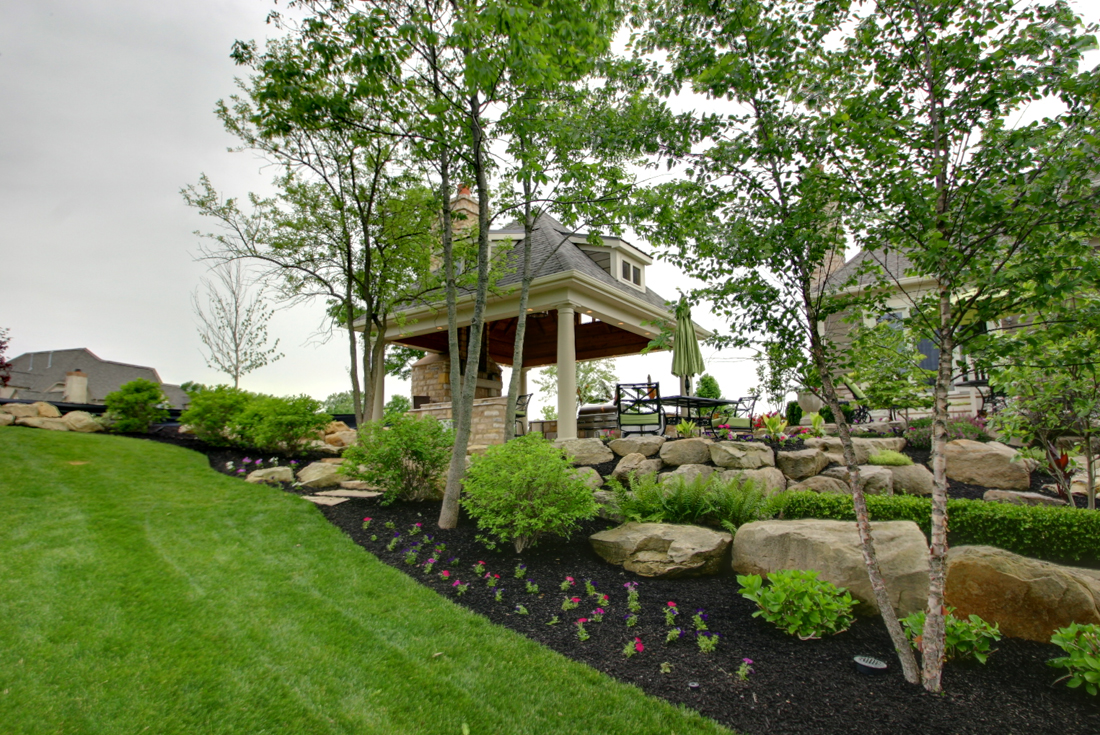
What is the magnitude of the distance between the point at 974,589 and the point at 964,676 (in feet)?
2.28

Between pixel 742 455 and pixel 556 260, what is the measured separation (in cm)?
504

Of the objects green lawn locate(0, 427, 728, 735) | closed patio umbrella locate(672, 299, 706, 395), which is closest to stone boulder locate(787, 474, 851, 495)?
closed patio umbrella locate(672, 299, 706, 395)

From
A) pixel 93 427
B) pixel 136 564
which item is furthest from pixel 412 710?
pixel 93 427

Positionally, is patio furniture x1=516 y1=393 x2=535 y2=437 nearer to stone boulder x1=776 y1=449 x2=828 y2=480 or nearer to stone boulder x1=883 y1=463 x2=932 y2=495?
stone boulder x1=776 y1=449 x2=828 y2=480

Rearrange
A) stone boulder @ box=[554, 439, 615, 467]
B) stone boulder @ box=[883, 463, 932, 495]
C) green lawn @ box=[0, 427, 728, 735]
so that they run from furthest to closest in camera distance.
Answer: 1. stone boulder @ box=[554, 439, 615, 467]
2. stone boulder @ box=[883, 463, 932, 495]
3. green lawn @ box=[0, 427, 728, 735]

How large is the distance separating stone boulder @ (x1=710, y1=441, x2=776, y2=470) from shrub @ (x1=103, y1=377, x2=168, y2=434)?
10831mm

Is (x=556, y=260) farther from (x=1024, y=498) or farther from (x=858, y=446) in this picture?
(x=1024, y=498)

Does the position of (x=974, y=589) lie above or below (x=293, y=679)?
above

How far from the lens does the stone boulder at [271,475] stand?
274 inches

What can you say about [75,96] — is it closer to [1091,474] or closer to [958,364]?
[958,364]

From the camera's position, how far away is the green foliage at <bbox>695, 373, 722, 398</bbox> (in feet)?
42.4

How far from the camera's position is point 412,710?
97.8 inches

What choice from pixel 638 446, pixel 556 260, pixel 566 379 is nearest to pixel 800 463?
pixel 638 446

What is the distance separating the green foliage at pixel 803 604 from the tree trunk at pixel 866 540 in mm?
321
